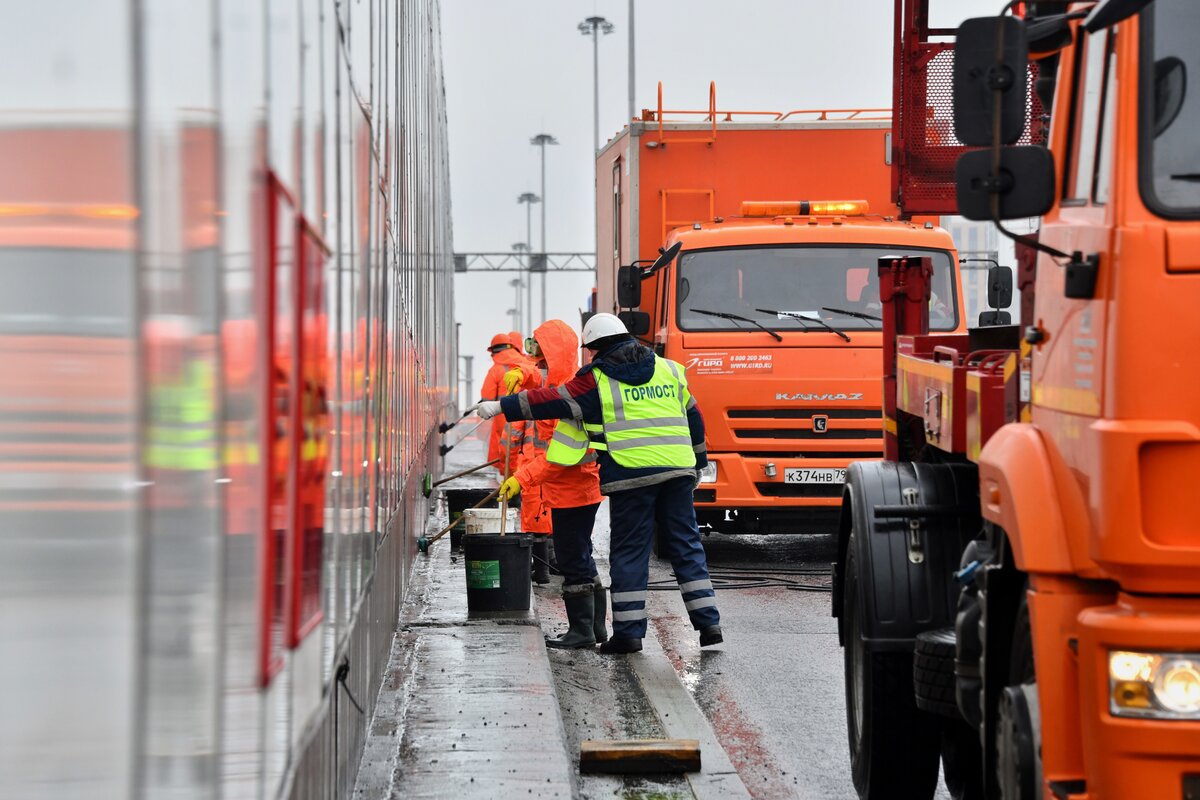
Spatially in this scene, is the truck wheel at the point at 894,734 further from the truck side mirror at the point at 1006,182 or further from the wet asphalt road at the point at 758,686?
the truck side mirror at the point at 1006,182

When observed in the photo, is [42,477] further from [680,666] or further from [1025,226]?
[680,666]

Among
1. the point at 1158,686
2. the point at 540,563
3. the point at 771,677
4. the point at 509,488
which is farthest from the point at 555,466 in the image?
the point at 1158,686

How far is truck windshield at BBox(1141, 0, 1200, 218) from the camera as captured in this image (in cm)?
363

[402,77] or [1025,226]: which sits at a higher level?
[402,77]

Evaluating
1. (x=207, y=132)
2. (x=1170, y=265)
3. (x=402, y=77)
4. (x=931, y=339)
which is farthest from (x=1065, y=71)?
(x=402, y=77)

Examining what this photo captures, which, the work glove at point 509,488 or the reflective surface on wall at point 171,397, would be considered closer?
the reflective surface on wall at point 171,397

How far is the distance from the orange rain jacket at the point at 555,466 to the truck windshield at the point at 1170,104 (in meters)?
5.86

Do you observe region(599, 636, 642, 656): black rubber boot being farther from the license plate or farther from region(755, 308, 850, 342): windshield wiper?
region(755, 308, 850, 342): windshield wiper

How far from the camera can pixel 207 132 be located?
2.17 m

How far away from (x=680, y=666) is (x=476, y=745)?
3.01 meters

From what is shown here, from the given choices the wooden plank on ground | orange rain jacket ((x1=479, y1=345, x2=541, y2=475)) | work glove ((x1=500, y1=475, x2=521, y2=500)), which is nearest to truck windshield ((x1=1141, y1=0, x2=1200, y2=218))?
the wooden plank on ground

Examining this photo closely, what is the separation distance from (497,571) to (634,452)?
1.04m

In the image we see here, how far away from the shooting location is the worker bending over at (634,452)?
29.3ft

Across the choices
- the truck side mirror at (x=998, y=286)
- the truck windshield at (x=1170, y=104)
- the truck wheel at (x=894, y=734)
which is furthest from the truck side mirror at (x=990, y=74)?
the truck side mirror at (x=998, y=286)
